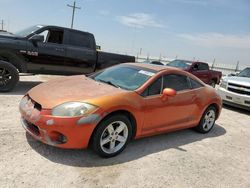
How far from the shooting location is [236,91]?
951cm

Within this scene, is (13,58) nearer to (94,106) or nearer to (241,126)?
(94,106)

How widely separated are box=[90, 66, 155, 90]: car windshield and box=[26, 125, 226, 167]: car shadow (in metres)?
1.06

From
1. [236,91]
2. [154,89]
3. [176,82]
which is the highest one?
[176,82]

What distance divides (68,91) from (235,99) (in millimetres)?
6762

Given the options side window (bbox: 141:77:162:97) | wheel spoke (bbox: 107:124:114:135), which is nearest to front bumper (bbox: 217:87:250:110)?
side window (bbox: 141:77:162:97)

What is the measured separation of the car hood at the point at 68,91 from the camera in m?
4.01

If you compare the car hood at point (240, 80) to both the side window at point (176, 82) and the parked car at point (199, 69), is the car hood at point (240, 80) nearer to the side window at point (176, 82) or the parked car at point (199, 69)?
the parked car at point (199, 69)

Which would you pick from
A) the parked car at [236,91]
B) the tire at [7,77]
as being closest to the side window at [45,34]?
the tire at [7,77]

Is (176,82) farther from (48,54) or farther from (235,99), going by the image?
(235,99)

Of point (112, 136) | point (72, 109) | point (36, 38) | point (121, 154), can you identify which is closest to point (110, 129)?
point (112, 136)

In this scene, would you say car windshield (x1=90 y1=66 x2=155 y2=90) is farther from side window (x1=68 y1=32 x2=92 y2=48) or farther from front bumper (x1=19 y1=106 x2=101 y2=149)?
side window (x1=68 y1=32 x2=92 y2=48)

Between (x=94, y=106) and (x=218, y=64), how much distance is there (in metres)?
28.9

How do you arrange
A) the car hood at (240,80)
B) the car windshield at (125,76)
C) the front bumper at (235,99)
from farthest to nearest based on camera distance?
the car hood at (240,80)
the front bumper at (235,99)
the car windshield at (125,76)

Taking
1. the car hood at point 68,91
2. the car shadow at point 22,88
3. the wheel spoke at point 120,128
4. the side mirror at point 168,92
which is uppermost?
the side mirror at point 168,92
